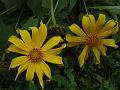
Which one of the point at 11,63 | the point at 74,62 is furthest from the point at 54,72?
the point at 11,63

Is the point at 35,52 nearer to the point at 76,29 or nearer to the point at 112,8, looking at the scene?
the point at 76,29

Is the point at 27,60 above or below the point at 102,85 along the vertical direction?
above

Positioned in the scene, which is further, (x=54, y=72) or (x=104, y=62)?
(x=104, y=62)

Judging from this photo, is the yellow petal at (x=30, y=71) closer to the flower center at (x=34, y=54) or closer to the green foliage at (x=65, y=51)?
the flower center at (x=34, y=54)

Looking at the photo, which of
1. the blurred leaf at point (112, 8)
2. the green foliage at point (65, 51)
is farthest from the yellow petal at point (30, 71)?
the blurred leaf at point (112, 8)

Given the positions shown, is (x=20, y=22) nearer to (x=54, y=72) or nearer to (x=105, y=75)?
(x=54, y=72)

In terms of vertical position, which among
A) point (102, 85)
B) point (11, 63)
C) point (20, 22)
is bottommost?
point (102, 85)

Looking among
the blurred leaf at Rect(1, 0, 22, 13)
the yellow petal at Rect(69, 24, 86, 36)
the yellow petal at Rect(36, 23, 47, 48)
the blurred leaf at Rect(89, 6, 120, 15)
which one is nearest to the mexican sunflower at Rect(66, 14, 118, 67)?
the yellow petal at Rect(69, 24, 86, 36)
